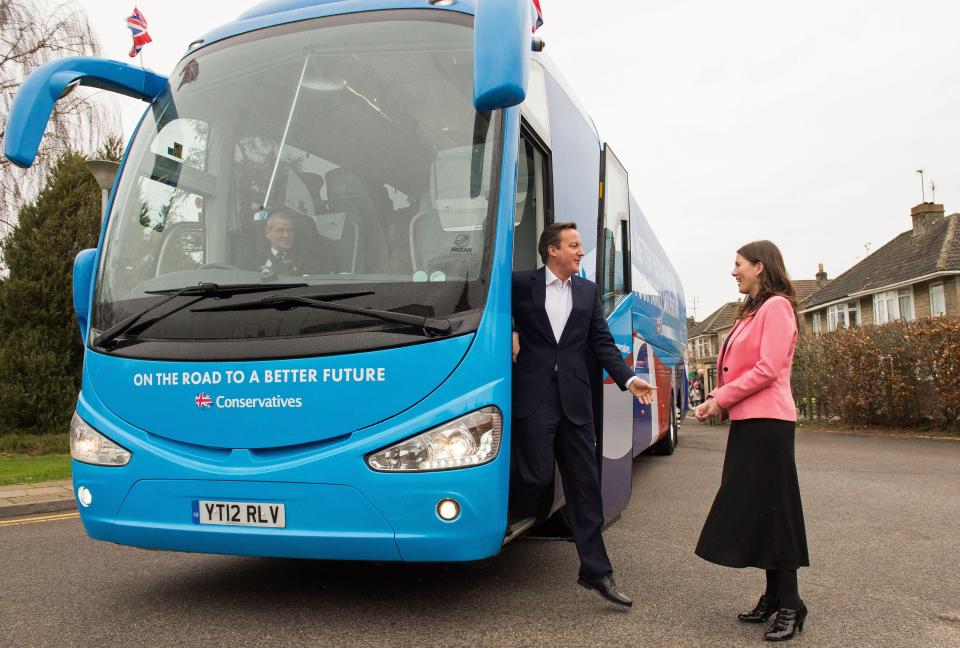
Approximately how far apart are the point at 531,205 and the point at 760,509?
205cm

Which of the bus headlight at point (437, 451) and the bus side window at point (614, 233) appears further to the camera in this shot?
the bus side window at point (614, 233)

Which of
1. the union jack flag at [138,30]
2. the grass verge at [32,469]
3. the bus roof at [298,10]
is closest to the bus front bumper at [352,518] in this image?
the bus roof at [298,10]

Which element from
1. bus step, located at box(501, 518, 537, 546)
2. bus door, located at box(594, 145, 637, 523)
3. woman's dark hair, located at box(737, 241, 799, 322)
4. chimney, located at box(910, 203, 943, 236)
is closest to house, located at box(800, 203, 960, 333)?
chimney, located at box(910, 203, 943, 236)

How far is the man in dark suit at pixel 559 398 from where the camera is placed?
419 cm

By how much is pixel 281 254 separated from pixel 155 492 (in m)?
1.26

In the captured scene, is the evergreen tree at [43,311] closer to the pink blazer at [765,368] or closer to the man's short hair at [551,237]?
the man's short hair at [551,237]

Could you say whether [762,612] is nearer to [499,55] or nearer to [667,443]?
[499,55]

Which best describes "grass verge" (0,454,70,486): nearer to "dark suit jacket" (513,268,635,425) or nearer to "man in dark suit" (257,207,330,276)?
"man in dark suit" (257,207,330,276)

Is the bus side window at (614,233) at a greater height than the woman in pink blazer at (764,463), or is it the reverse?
the bus side window at (614,233)

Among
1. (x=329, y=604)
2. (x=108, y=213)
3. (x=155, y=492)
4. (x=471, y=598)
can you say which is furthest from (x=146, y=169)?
(x=471, y=598)

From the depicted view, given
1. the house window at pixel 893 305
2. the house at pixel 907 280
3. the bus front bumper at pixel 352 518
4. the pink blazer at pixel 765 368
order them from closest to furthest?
the bus front bumper at pixel 352 518
the pink blazer at pixel 765 368
the house at pixel 907 280
the house window at pixel 893 305

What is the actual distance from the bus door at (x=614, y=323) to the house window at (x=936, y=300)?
34.9m

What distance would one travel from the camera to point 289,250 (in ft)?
13.6

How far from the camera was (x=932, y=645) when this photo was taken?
385 centimetres
